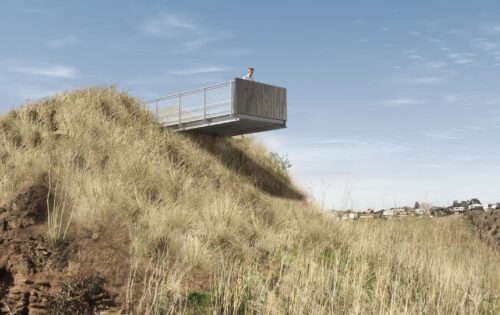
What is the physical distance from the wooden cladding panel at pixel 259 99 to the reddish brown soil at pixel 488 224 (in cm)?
760

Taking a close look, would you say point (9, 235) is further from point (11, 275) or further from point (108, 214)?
point (108, 214)

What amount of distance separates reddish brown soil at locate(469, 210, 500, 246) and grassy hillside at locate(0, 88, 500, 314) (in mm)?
487

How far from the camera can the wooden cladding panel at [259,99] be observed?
17812mm

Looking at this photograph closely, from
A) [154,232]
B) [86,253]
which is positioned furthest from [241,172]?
[86,253]

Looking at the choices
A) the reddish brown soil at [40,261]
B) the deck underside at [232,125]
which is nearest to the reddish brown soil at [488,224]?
the deck underside at [232,125]

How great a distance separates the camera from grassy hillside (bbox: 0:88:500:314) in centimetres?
623

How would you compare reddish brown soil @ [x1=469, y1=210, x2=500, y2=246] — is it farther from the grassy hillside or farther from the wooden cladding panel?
the wooden cladding panel

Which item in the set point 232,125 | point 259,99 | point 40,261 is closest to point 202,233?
point 40,261

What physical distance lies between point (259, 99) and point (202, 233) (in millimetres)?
9628

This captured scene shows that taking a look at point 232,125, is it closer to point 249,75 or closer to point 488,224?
point 249,75

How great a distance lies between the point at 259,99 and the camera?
18438 millimetres

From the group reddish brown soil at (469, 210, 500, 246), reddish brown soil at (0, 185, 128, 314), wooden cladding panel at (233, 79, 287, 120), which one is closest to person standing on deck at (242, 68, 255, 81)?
wooden cladding panel at (233, 79, 287, 120)

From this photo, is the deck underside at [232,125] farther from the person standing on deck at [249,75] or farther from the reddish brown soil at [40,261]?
the reddish brown soil at [40,261]

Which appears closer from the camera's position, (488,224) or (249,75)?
(488,224)
